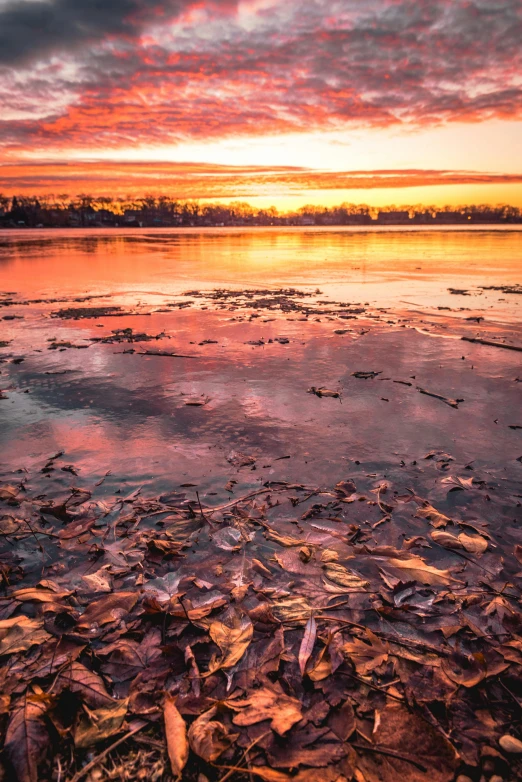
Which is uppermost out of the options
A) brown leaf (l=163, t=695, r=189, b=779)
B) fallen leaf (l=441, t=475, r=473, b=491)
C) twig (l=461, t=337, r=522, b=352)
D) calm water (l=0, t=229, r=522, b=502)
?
twig (l=461, t=337, r=522, b=352)

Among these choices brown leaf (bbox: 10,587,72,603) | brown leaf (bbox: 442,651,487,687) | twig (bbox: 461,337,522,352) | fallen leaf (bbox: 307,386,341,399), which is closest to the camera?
brown leaf (bbox: 442,651,487,687)

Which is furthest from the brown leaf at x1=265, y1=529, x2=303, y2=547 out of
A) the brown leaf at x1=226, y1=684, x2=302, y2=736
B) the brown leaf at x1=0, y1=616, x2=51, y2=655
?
the brown leaf at x1=0, y1=616, x2=51, y2=655

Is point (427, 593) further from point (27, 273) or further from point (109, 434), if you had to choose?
point (27, 273)

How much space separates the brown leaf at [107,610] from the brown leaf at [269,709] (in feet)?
2.61

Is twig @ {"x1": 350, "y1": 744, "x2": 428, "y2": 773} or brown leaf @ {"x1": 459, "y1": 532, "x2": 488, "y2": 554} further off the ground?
brown leaf @ {"x1": 459, "y1": 532, "x2": 488, "y2": 554}

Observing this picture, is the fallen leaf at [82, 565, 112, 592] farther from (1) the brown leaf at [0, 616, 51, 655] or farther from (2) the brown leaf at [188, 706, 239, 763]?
(2) the brown leaf at [188, 706, 239, 763]

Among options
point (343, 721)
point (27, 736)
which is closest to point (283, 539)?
point (343, 721)

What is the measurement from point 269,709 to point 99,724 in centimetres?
69

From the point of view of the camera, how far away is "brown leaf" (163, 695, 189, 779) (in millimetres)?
1614

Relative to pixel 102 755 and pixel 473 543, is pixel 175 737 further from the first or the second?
pixel 473 543

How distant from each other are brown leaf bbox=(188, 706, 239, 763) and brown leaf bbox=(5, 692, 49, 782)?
57cm

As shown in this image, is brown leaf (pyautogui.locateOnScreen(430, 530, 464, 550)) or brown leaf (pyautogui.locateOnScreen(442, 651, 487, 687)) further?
brown leaf (pyautogui.locateOnScreen(430, 530, 464, 550))

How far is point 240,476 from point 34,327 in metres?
8.29

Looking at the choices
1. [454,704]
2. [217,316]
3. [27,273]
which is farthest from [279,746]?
[27,273]
